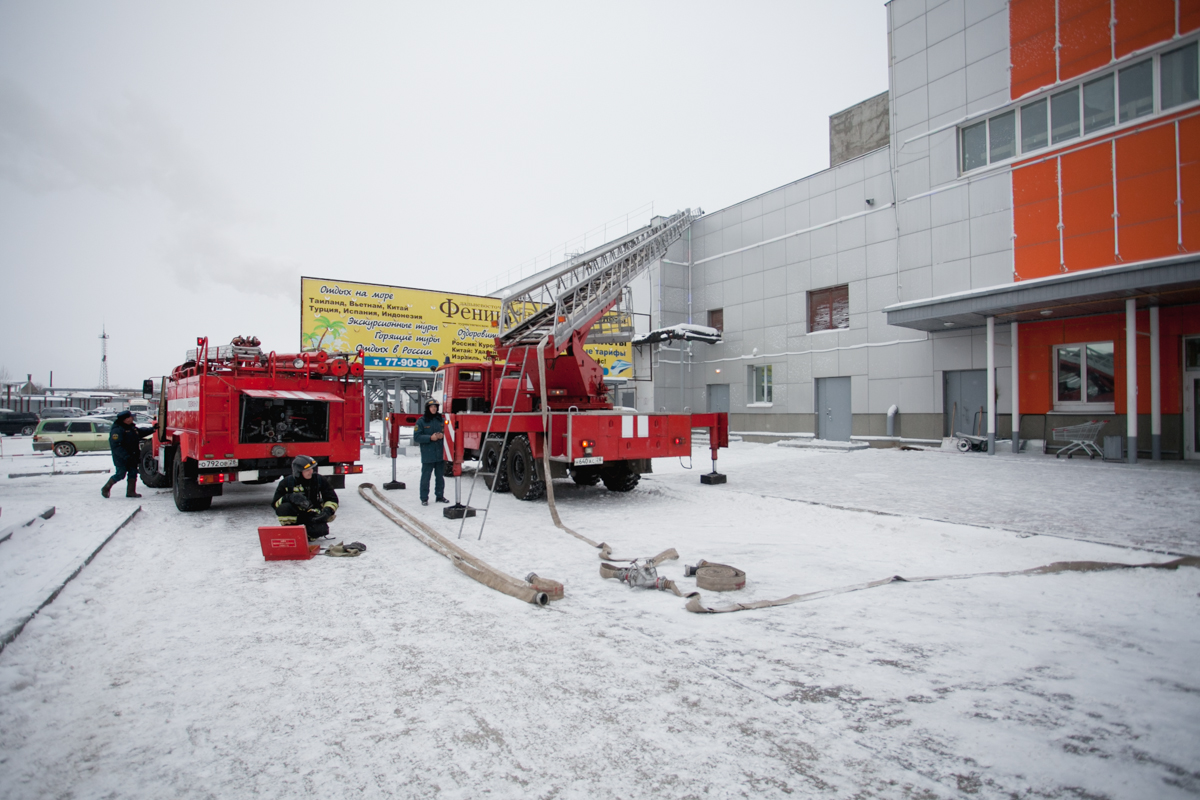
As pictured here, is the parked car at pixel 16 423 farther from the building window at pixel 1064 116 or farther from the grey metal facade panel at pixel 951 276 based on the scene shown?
the building window at pixel 1064 116

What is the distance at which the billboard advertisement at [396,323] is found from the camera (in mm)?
19672

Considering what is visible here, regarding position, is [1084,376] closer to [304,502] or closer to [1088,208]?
[1088,208]

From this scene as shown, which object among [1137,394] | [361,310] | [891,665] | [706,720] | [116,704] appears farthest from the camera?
[361,310]

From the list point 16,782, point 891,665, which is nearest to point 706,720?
point 891,665

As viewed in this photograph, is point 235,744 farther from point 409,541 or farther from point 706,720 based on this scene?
point 409,541

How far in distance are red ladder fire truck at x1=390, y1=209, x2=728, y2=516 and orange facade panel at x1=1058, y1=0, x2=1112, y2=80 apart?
1181 centimetres

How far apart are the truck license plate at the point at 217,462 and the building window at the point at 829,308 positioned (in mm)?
18452

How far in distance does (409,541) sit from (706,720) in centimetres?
500

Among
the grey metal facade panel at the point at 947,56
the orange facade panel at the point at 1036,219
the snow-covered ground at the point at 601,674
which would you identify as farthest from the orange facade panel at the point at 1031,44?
the snow-covered ground at the point at 601,674

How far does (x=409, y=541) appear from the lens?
7117mm

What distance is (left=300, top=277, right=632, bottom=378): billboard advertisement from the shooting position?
19672 mm

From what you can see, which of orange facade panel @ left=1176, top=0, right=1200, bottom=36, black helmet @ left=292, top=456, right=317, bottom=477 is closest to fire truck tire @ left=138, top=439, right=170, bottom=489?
black helmet @ left=292, top=456, right=317, bottom=477

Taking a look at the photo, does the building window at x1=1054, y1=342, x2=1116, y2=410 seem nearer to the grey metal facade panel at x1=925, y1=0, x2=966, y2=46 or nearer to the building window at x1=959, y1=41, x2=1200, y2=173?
the building window at x1=959, y1=41, x2=1200, y2=173

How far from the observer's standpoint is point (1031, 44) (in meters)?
15.4
